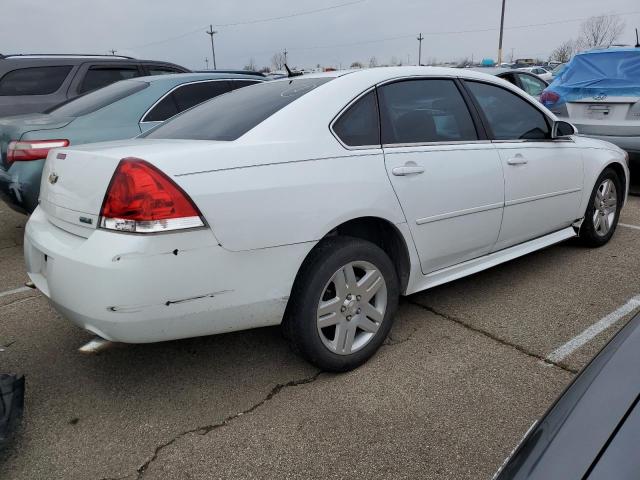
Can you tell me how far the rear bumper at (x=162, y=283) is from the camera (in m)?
1.97

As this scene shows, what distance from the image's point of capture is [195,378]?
2643 mm

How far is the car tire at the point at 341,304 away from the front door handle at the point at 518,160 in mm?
1202

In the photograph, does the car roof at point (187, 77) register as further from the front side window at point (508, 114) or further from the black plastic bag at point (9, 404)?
the black plastic bag at point (9, 404)

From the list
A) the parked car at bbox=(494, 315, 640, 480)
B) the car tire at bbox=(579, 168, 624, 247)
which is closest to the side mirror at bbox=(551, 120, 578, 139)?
the car tire at bbox=(579, 168, 624, 247)

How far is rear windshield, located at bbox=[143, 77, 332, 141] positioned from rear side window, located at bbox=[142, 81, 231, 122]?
5.18 feet

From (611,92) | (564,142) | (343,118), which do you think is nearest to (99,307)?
(343,118)

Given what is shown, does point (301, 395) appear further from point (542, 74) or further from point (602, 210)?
point (542, 74)

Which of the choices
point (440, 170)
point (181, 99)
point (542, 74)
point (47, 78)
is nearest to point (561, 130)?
point (440, 170)

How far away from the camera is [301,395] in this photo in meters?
2.47

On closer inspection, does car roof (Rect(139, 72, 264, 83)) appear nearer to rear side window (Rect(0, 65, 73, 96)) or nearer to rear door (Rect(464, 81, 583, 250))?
rear side window (Rect(0, 65, 73, 96))

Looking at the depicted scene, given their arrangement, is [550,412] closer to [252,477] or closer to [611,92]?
[252,477]

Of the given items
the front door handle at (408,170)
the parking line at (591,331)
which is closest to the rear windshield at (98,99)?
the front door handle at (408,170)

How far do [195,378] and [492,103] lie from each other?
101 inches

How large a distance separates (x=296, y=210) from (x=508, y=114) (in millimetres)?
2059
